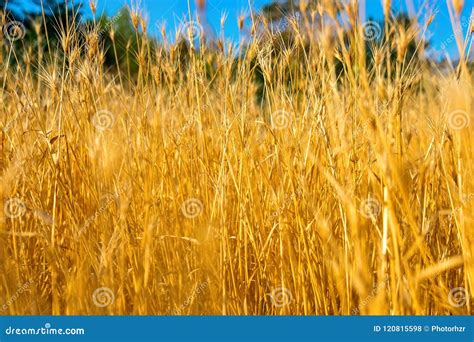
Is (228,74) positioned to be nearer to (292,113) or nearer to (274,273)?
(292,113)

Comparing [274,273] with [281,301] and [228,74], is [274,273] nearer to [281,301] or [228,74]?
[281,301]

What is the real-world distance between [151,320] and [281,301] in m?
0.42

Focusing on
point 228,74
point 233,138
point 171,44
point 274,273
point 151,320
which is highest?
point 171,44

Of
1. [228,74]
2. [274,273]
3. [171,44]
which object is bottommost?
[274,273]

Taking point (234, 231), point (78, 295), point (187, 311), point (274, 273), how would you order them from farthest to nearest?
point (234, 231) → point (274, 273) → point (187, 311) → point (78, 295)

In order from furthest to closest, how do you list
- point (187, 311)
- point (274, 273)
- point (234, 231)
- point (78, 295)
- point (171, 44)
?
1. point (171, 44)
2. point (234, 231)
3. point (274, 273)
4. point (187, 311)
5. point (78, 295)

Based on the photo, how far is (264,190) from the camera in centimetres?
192

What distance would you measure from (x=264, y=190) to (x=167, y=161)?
0.34m

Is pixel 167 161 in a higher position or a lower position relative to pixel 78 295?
higher

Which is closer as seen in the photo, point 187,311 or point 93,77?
point 187,311

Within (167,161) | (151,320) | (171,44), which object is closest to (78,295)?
(151,320)

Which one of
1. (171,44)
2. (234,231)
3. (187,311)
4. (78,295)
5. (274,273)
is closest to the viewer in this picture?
(78,295)

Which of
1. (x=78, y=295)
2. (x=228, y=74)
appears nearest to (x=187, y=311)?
(x=78, y=295)

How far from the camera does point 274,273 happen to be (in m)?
1.69
